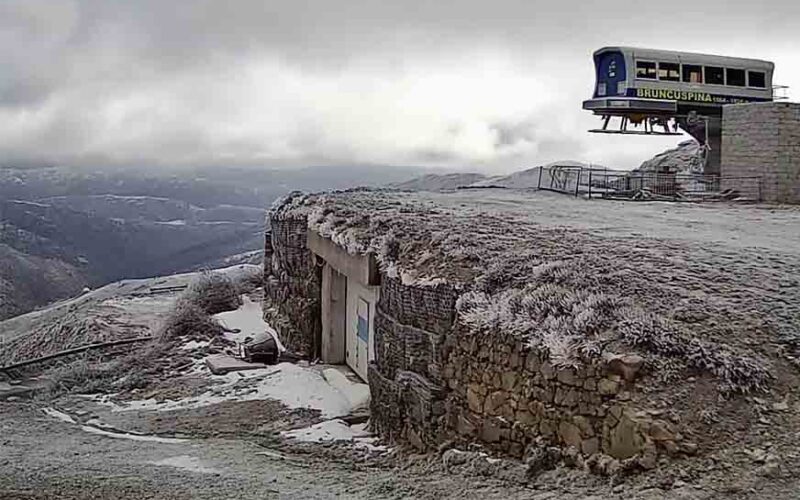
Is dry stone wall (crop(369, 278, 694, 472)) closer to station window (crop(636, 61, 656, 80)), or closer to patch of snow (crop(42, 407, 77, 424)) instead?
patch of snow (crop(42, 407, 77, 424))

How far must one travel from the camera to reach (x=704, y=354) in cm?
677

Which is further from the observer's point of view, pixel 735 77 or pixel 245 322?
pixel 735 77

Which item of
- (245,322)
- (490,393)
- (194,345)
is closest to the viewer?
(490,393)

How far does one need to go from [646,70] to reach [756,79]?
4558mm

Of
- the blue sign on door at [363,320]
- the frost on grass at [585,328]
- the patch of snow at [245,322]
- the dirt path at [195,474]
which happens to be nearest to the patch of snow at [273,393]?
the blue sign on door at [363,320]

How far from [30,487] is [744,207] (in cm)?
1863

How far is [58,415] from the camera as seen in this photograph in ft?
40.8

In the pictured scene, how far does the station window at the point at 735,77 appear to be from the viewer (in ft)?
89.4

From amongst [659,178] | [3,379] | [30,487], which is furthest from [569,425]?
[659,178]

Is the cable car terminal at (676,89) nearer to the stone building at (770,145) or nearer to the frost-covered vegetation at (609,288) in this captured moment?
the stone building at (770,145)

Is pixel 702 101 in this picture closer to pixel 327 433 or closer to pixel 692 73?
pixel 692 73

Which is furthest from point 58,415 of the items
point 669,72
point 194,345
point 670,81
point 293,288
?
point 669,72

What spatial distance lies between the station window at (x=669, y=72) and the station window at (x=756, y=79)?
298 centimetres

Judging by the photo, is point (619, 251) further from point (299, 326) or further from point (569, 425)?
point (299, 326)
